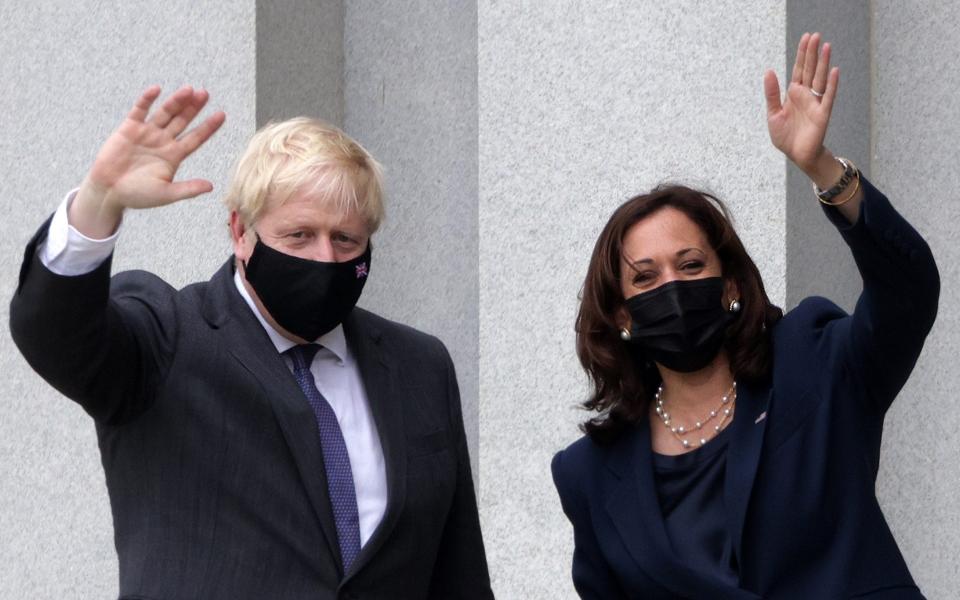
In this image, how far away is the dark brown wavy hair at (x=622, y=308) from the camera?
3324 millimetres

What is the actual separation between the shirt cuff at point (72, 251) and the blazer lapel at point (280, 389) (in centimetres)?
43

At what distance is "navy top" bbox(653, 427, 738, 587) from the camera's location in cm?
316

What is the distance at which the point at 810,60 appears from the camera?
3.09 metres

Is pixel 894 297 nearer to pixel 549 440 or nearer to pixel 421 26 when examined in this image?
pixel 549 440

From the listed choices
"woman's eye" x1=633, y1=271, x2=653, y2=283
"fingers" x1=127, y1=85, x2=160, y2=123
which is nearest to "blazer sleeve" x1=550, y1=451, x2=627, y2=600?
"woman's eye" x1=633, y1=271, x2=653, y2=283

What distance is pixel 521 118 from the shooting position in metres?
5.26

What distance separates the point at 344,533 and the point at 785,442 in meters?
0.89

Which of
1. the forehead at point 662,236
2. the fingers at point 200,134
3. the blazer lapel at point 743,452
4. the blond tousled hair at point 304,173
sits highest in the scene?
the fingers at point 200,134

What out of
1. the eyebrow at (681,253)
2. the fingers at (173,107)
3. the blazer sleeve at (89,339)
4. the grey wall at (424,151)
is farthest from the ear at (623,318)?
the grey wall at (424,151)

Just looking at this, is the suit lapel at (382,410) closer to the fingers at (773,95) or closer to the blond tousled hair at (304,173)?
the blond tousled hair at (304,173)

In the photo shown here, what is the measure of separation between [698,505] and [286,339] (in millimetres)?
903

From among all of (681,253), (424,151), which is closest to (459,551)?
(681,253)

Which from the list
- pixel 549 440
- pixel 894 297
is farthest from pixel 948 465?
pixel 894 297

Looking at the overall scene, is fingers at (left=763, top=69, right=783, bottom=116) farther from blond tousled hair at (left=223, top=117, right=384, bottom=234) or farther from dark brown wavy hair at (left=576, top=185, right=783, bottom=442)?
blond tousled hair at (left=223, top=117, right=384, bottom=234)
